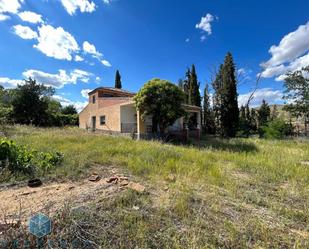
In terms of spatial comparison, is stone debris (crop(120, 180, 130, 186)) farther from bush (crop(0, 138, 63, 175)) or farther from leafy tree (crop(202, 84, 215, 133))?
leafy tree (crop(202, 84, 215, 133))

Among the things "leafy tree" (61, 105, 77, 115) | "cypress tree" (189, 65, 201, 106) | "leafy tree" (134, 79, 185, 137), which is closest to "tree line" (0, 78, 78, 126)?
"leafy tree" (61, 105, 77, 115)

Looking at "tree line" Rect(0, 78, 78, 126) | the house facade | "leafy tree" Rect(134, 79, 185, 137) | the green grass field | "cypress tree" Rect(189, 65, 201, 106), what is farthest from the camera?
"cypress tree" Rect(189, 65, 201, 106)

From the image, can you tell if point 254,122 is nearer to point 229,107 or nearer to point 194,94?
point 194,94

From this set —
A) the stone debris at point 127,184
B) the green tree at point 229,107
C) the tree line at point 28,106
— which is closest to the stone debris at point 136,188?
the stone debris at point 127,184

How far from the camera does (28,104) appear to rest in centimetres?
2608

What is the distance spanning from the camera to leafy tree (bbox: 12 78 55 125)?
2571 centimetres

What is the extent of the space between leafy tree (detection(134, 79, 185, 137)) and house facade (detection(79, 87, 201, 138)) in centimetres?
149

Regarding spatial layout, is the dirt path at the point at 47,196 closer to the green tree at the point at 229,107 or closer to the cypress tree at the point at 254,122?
the green tree at the point at 229,107

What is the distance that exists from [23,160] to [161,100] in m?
9.87

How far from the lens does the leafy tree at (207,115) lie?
25.9 metres

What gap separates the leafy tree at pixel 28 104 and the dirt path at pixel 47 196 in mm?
24706

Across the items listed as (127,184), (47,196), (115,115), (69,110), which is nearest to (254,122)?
(115,115)

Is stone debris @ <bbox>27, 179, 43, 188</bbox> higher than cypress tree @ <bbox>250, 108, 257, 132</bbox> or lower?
lower

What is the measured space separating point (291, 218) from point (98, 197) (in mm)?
3249
